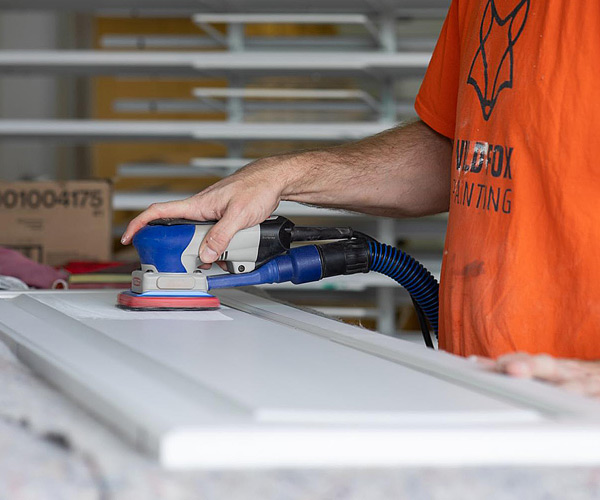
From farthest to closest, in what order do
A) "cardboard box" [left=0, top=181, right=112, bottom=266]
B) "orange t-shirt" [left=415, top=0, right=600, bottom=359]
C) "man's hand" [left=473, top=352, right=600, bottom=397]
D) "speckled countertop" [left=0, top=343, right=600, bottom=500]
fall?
"cardboard box" [left=0, top=181, right=112, bottom=266], "orange t-shirt" [left=415, top=0, right=600, bottom=359], "man's hand" [left=473, top=352, right=600, bottom=397], "speckled countertop" [left=0, top=343, right=600, bottom=500]

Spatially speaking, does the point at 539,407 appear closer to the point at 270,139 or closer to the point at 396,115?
the point at 270,139

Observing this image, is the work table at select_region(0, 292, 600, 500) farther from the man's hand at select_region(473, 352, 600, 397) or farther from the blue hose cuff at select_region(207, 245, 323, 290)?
the blue hose cuff at select_region(207, 245, 323, 290)

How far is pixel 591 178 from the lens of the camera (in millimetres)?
1115

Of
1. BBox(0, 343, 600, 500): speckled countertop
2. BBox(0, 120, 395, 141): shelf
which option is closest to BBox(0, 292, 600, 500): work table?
BBox(0, 343, 600, 500): speckled countertop

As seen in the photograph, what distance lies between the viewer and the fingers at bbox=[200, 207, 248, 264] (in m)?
1.26

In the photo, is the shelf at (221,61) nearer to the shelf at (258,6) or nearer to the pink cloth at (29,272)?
the shelf at (258,6)

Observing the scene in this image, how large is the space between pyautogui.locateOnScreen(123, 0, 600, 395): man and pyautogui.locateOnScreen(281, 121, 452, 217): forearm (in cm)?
8

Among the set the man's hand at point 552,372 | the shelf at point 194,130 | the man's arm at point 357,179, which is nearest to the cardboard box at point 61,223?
the shelf at point 194,130

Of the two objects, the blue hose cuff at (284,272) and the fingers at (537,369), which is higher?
the fingers at (537,369)

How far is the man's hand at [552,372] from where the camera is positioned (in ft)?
2.34

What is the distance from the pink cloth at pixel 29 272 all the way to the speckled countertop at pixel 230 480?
137 centimetres

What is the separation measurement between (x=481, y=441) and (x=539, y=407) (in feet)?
0.34

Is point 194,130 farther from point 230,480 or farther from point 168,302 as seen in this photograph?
point 230,480

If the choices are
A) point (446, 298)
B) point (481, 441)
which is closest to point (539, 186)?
point (446, 298)
